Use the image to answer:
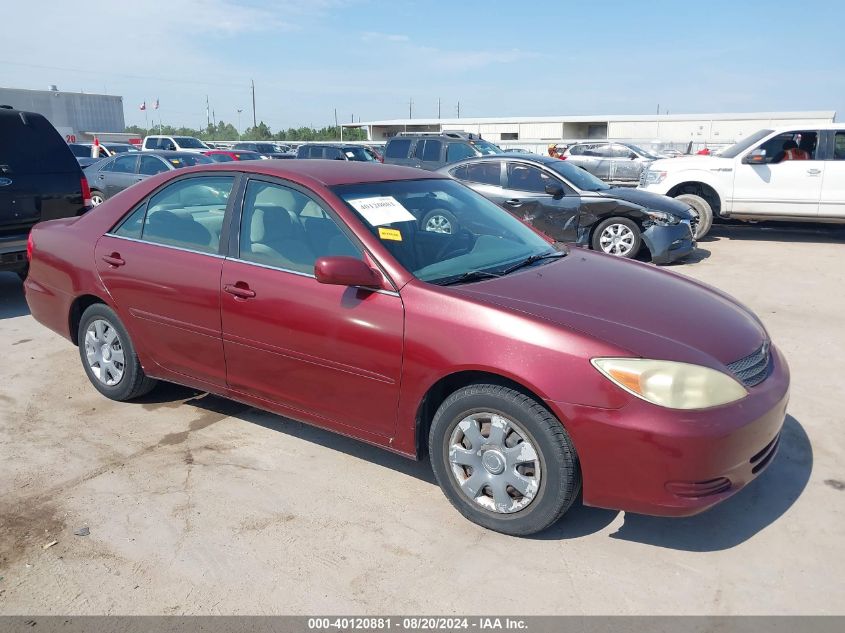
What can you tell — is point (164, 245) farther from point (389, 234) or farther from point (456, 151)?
point (456, 151)

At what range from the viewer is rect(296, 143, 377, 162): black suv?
20.5 m

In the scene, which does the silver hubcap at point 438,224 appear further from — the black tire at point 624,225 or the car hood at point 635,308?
the black tire at point 624,225

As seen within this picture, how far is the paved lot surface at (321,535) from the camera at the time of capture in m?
2.78

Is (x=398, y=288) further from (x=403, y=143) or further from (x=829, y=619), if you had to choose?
(x=403, y=143)

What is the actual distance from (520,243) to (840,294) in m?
5.54

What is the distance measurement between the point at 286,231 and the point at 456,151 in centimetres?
1247

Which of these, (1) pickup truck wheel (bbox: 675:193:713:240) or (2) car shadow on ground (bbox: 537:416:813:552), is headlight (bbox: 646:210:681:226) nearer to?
(1) pickup truck wheel (bbox: 675:193:713:240)

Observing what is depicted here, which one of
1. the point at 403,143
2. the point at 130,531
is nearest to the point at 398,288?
the point at 130,531

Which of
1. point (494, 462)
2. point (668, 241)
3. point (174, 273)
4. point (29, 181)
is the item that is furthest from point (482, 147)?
point (494, 462)

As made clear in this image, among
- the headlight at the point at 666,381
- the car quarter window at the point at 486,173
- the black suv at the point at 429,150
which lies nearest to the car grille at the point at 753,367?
the headlight at the point at 666,381

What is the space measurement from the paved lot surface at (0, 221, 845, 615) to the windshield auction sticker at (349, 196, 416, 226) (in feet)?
4.53

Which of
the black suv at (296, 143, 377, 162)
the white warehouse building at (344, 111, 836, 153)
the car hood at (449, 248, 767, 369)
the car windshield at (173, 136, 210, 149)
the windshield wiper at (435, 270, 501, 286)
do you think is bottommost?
the car hood at (449, 248, 767, 369)

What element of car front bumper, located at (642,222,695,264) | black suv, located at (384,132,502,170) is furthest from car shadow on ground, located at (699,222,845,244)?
black suv, located at (384,132,502,170)

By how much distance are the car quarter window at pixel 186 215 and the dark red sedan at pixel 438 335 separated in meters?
0.01
